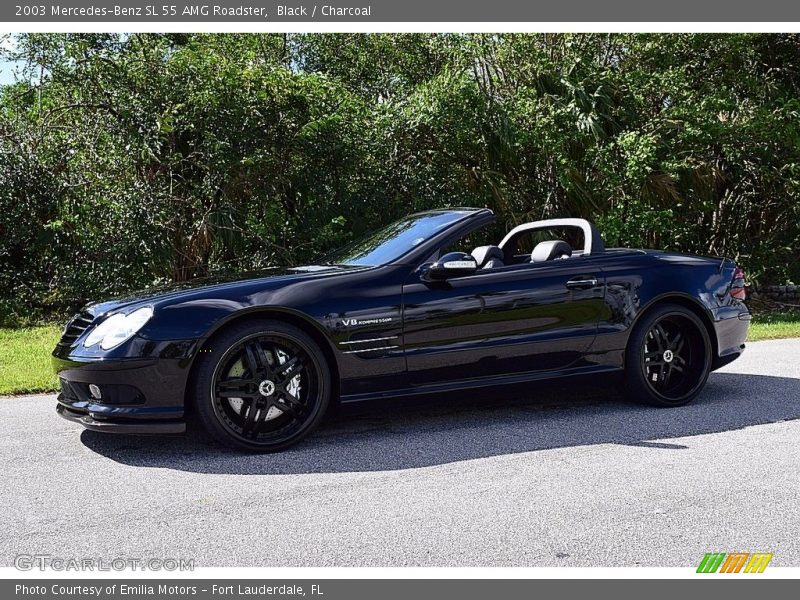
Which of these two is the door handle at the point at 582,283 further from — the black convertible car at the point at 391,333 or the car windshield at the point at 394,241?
the car windshield at the point at 394,241

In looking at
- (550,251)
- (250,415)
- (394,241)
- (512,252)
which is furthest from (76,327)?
(512,252)

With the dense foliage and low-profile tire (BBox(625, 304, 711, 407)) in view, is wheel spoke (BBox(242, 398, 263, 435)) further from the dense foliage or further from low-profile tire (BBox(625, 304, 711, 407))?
the dense foliage

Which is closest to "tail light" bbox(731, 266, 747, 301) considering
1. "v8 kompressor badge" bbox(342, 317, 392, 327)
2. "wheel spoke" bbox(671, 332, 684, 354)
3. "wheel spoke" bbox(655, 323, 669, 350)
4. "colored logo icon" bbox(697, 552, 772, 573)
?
"wheel spoke" bbox(671, 332, 684, 354)

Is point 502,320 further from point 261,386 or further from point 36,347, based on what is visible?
point 36,347

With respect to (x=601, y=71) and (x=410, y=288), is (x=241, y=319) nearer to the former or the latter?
(x=410, y=288)

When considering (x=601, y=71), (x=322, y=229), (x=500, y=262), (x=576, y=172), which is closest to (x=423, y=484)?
(x=500, y=262)

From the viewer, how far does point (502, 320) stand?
5.92 m

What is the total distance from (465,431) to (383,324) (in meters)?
0.91

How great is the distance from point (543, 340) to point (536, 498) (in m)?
1.79

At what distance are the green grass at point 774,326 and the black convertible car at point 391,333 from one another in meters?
4.84

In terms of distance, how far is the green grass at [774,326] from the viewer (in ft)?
37.2

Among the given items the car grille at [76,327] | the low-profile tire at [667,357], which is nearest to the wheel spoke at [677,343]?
the low-profile tire at [667,357]

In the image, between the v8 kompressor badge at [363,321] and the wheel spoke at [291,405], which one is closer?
the wheel spoke at [291,405]

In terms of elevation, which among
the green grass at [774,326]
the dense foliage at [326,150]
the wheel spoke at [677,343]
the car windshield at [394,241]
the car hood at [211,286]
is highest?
the dense foliage at [326,150]
